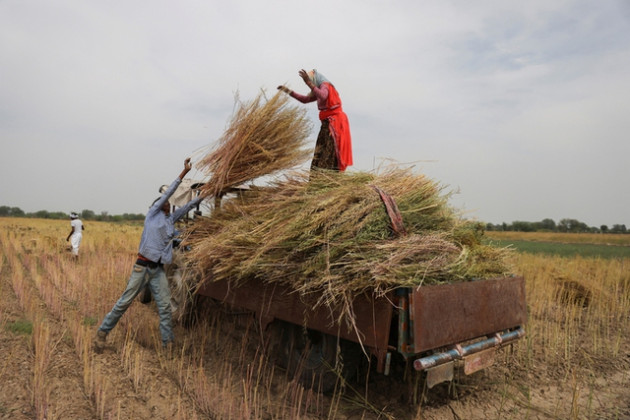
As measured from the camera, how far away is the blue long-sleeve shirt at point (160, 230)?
4492 millimetres

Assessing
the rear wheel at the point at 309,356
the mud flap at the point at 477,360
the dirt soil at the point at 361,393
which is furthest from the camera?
the rear wheel at the point at 309,356

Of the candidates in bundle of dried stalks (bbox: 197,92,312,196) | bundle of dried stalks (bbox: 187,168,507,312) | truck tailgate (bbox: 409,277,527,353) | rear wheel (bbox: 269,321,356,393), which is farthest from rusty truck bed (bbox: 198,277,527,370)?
bundle of dried stalks (bbox: 197,92,312,196)

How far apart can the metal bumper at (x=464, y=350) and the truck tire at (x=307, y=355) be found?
78cm

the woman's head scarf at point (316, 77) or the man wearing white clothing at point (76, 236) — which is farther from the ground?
the woman's head scarf at point (316, 77)

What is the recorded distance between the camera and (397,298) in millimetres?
2627

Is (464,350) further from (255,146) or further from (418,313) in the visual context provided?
(255,146)

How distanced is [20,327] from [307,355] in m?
3.56

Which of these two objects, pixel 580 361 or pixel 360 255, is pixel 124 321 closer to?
pixel 360 255

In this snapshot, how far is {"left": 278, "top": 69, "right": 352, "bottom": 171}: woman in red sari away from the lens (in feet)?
15.0

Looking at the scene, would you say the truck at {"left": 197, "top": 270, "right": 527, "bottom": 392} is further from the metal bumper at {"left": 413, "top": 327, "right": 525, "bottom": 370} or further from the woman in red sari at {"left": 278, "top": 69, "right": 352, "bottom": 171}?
the woman in red sari at {"left": 278, "top": 69, "right": 352, "bottom": 171}

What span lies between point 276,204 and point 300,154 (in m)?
1.22

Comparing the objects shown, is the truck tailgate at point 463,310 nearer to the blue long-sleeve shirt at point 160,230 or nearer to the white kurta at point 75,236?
the blue long-sleeve shirt at point 160,230

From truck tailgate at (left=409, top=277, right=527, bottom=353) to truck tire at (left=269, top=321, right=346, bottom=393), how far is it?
0.86 meters

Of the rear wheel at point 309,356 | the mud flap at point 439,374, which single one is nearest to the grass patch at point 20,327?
the rear wheel at point 309,356
